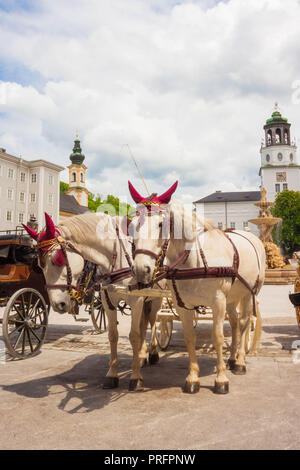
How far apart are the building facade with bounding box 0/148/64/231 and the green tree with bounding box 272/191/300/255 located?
38.5 m

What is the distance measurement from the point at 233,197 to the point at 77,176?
124ft

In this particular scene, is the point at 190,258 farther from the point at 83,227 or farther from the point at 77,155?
the point at 77,155

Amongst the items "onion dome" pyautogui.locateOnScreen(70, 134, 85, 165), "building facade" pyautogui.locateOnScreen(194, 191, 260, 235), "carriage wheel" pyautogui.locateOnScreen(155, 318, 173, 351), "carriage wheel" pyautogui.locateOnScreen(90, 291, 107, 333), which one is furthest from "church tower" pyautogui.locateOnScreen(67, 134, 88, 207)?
"carriage wheel" pyautogui.locateOnScreen(155, 318, 173, 351)

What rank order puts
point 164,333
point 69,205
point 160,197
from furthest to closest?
1. point 69,205
2. point 164,333
3. point 160,197

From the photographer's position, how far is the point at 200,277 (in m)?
4.08

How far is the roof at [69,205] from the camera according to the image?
6591 centimetres

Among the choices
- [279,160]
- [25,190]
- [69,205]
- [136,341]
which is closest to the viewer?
[136,341]

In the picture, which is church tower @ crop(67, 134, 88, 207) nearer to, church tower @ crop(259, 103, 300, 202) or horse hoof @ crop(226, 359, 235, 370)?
church tower @ crop(259, 103, 300, 202)

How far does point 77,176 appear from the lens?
3113 inches

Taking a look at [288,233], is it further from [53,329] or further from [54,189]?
[53,329]

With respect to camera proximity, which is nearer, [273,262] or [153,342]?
[153,342]

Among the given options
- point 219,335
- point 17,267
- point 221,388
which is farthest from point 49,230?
point 17,267

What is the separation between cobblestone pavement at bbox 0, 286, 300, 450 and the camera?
115 inches
